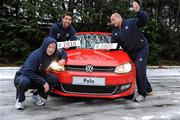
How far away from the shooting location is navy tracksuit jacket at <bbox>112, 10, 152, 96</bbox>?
23.6 feet

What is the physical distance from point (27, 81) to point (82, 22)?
5.94m

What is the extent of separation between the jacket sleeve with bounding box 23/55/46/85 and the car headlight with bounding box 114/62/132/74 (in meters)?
1.22

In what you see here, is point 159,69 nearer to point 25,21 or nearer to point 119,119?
point 25,21

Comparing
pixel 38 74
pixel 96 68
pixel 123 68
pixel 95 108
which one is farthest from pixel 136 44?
pixel 38 74

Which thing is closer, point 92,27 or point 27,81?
point 27,81

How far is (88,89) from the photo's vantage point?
660 cm

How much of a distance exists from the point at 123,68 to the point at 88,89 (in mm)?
695

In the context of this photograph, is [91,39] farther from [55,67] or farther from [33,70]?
[33,70]

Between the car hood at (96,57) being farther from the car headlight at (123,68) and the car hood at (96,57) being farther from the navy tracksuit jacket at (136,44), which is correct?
the navy tracksuit jacket at (136,44)

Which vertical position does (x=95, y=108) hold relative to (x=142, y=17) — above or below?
below

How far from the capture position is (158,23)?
1253 cm

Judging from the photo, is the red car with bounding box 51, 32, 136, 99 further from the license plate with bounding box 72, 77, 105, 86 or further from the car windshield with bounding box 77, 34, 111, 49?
the car windshield with bounding box 77, 34, 111, 49

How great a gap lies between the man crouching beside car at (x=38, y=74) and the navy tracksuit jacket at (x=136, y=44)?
4.46ft

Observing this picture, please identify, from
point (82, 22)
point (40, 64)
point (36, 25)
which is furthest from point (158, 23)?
point (40, 64)
